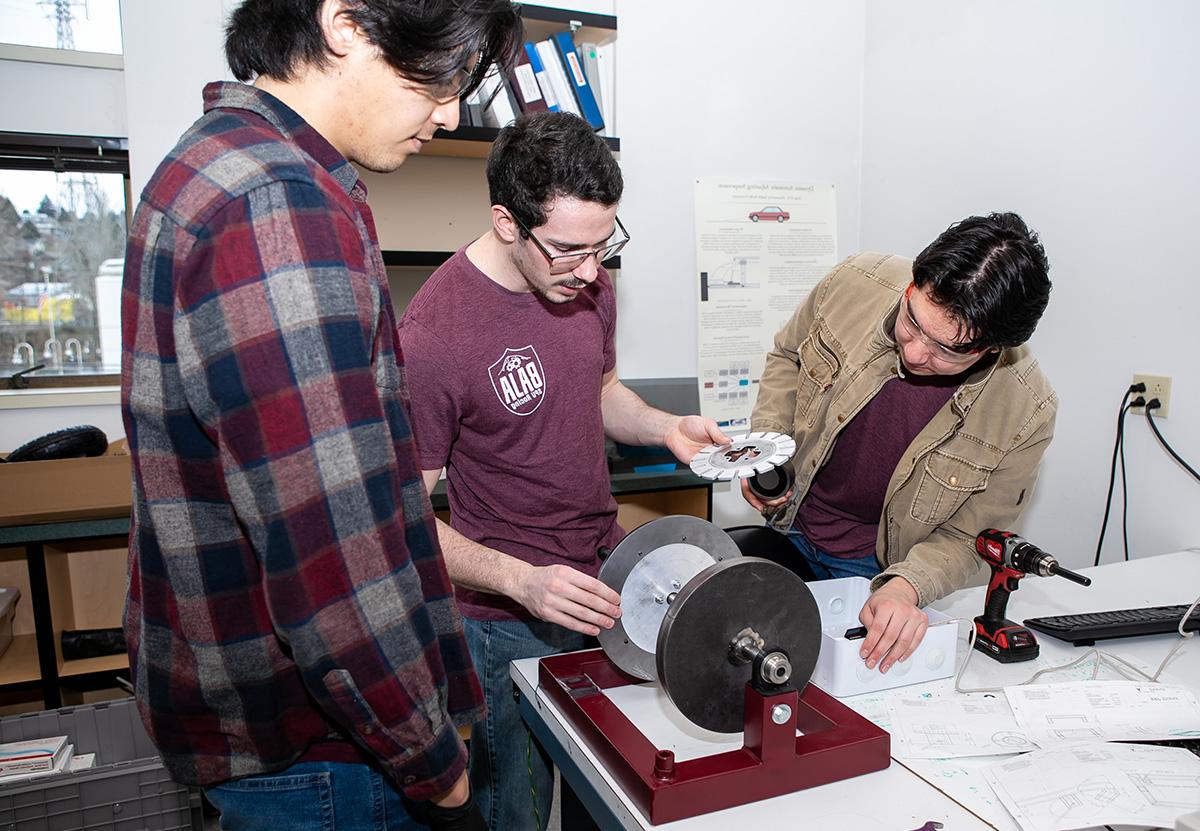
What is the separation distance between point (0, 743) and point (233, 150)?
1.88 meters

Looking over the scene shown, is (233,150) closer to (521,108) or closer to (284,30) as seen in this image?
(284,30)

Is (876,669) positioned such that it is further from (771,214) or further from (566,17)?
(771,214)

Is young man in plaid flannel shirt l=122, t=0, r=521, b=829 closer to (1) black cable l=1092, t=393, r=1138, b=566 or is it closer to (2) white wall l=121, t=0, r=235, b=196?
(2) white wall l=121, t=0, r=235, b=196

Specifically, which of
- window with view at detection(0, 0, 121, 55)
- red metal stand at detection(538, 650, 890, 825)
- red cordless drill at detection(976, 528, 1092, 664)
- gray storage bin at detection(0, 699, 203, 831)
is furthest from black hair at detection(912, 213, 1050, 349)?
window with view at detection(0, 0, 121, 55)

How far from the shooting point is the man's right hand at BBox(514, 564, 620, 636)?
3.84 ft

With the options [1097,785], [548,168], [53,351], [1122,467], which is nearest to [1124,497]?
[1122,467]

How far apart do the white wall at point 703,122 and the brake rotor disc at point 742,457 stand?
1526 millimetres

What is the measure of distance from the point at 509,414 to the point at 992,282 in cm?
87

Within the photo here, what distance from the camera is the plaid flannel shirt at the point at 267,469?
0.67 meters

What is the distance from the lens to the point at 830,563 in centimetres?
187

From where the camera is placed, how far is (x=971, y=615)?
1.63m

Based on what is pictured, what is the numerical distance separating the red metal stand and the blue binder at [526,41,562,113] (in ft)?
6.35

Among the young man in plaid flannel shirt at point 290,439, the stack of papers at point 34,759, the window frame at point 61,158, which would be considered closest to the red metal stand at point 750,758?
the young man in plaid flannel shirt at point 290,439

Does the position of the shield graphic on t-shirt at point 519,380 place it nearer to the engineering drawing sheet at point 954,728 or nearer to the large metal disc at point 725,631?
the large metal disc at point 725,631
